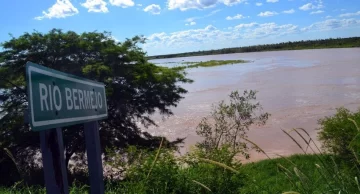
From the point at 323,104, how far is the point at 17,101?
13550mm

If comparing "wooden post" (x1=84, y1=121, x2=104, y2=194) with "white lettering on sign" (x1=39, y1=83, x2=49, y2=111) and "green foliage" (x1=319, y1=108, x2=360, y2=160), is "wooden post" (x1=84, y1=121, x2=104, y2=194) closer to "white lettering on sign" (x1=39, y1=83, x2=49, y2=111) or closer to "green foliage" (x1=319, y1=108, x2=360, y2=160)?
"white lettering on sign" (x1=39, y1=83, x2=49, y2=111)

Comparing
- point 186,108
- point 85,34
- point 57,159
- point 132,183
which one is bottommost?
point 186,108

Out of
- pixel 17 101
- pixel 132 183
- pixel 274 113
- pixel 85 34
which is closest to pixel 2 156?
pixel 17 101

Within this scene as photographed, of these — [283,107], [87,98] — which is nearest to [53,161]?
[87,98]

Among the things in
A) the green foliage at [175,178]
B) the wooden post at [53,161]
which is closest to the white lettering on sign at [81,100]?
the wooden post at [53,161]

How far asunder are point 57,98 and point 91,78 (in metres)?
6.20

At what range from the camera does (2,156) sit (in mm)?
8109

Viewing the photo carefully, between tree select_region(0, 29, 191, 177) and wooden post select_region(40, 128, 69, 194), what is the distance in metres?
5.84

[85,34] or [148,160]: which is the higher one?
[85,34]

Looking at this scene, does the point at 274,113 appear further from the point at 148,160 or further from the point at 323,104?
the point at 148,160

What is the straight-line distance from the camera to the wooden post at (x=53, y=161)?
1839 mm

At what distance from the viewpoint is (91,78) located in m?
A: 7.91

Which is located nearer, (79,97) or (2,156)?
(79,97)

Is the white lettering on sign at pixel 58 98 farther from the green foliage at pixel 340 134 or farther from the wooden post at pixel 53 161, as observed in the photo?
the green foliage at pixel 340 134
